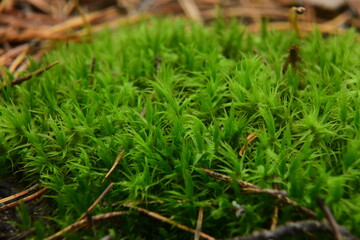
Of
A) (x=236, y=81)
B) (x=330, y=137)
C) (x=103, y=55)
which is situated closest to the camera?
(x=330, y=137)

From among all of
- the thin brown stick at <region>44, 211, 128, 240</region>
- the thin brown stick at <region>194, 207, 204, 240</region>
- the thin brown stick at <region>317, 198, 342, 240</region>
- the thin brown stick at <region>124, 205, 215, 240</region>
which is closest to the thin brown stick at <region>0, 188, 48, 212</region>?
the thin brown stick at <region>44, 211, 128, 240</region>

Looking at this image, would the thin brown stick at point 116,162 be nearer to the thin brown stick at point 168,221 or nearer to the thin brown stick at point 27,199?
the thin brown stick at point 168,221

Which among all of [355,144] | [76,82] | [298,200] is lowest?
[298,200]

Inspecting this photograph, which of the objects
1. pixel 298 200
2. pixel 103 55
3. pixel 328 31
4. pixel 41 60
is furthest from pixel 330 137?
pixel 41 60

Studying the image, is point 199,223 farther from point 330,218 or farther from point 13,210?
point 13,210

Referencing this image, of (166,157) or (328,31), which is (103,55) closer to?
(166,157)

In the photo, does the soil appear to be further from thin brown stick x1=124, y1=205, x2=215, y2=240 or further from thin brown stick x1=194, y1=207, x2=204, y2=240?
thin brown stick x1=194, y1=207, x2=204, y2=240
